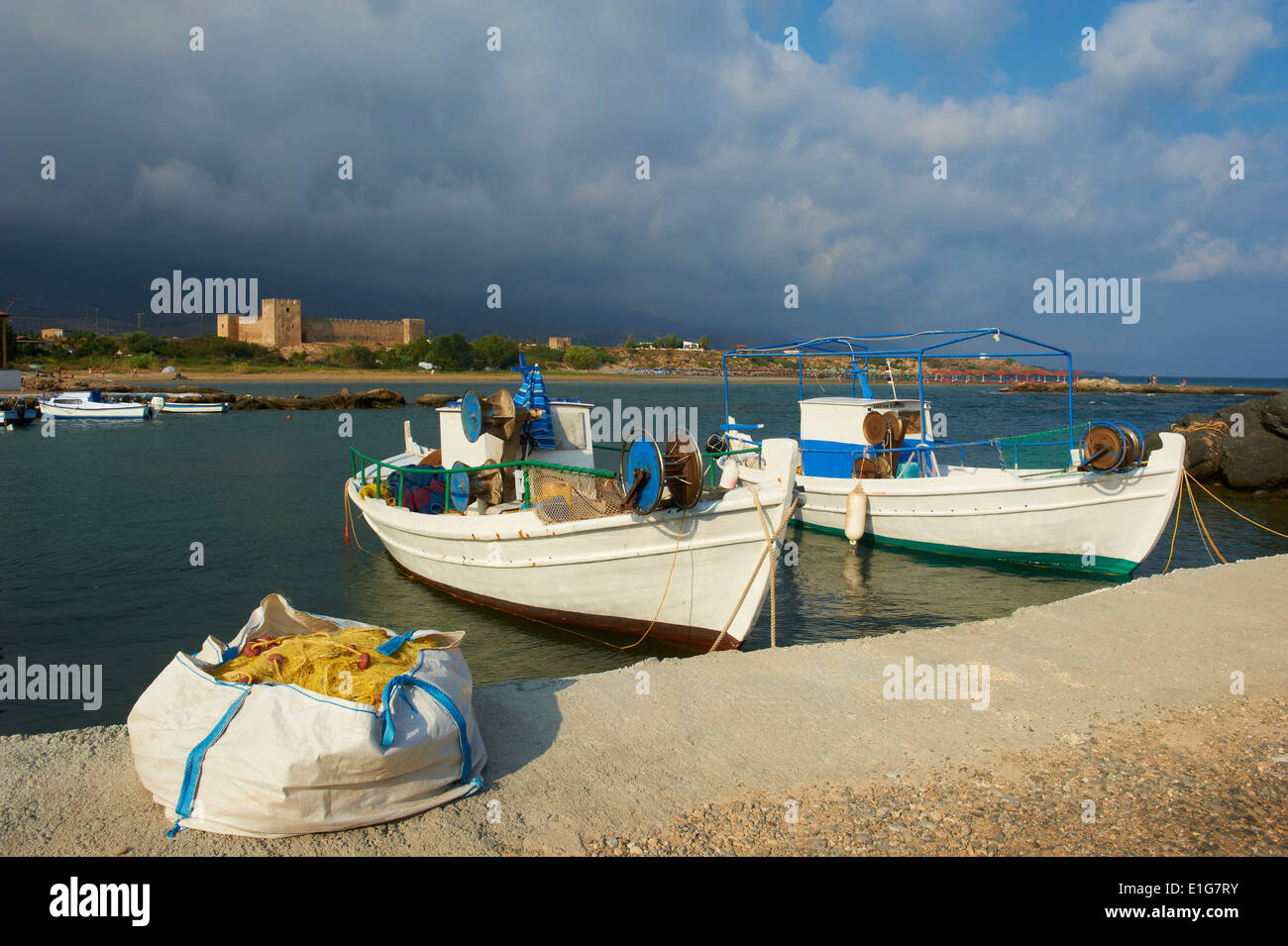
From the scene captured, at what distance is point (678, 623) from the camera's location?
1007cm

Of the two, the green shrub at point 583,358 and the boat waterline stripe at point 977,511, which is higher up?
the green shrub at point 583,358

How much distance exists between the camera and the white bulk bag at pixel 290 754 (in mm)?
4012

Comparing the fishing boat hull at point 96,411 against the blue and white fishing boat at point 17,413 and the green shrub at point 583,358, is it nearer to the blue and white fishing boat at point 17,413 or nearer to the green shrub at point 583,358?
the blue and white fishing boat at point 17,413

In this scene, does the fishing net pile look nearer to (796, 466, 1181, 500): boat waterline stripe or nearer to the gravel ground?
the gravel ground

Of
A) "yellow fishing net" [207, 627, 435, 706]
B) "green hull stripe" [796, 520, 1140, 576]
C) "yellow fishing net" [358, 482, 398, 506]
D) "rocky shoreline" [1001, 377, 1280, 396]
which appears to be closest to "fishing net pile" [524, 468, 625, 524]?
"yellow fishing net" [207, 627, 435, 706]

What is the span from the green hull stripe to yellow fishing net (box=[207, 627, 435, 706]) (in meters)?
13.0

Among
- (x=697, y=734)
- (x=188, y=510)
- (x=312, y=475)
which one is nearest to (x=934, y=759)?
(x=697, y=734)

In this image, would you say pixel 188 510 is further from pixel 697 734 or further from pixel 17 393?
pixel 17 393

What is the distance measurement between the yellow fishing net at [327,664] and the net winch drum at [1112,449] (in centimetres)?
1275

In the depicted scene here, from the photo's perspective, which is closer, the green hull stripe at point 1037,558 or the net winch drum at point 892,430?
the green hull stripe at point 1037,558

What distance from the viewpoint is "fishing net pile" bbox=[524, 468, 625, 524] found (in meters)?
9.80

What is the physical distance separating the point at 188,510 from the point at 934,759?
20.5 meters

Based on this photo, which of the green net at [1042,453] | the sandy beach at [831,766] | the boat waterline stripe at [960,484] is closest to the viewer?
the sandy beach at [831,766]

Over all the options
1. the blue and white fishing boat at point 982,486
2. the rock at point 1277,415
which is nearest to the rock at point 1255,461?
the rock at point 1277,415
